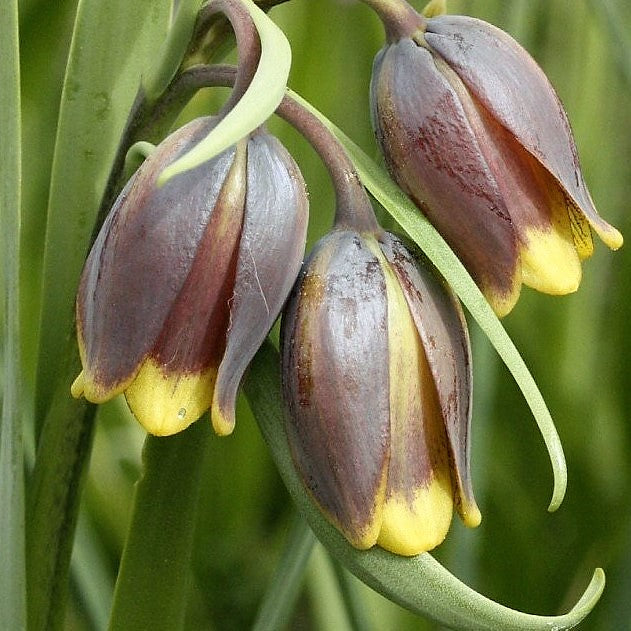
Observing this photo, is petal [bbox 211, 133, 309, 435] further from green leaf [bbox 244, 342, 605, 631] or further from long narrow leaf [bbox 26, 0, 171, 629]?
long narrow leaf [bbox 26, 0, 171, 629]

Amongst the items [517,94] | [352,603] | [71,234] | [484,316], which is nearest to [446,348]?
[484,316]

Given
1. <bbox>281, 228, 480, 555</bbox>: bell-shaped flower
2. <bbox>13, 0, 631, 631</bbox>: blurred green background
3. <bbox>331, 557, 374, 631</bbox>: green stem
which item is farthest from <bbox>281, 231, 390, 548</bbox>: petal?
<bbox>13, 0, 631, 631</bbox>: blurred green background

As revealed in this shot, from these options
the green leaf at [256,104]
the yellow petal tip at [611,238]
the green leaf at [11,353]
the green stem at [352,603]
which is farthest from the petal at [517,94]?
the green stem at [352,603]

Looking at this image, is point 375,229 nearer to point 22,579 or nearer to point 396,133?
point 396,133

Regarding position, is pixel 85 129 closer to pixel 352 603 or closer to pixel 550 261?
pixel 550 261

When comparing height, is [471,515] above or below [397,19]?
below

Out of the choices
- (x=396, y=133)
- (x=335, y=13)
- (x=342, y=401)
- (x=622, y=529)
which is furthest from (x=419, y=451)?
(x=335, y=13)

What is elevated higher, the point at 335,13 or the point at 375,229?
the point at 375,229
